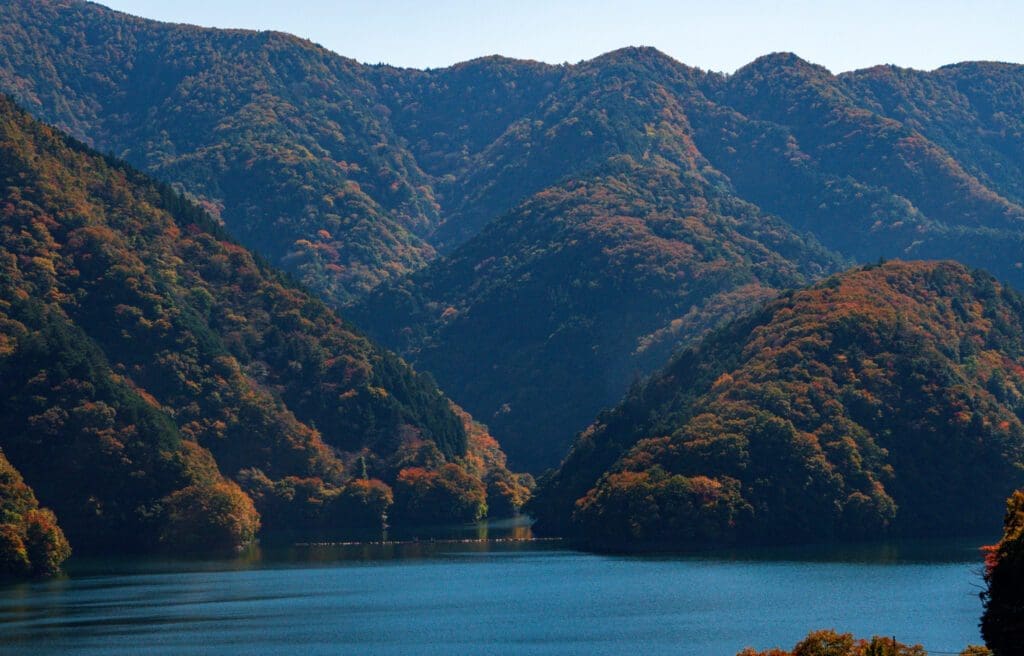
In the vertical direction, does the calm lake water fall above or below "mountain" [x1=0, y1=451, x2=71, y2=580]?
below

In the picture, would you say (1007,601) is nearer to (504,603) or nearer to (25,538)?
(504,603)

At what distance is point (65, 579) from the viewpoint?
527 feet

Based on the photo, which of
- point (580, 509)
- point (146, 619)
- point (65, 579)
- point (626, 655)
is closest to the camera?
point (626, 655)

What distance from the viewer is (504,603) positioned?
142000mm

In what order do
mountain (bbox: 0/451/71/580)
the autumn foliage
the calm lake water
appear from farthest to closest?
1. mountain (bbox: 0/451/71/580)
2. the calm lake water
3. the autumn foliage

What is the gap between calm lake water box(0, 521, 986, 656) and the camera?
11925cm

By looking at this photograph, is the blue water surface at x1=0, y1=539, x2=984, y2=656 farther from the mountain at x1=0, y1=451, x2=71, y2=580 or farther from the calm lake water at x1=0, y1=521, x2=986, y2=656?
the mountain at x1=0, y1=451, x2=71, y2=580

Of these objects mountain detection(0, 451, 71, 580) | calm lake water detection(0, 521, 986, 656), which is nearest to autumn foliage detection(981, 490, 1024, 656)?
calm lake water detection(0, 521, 986, 656)

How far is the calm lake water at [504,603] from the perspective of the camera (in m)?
119

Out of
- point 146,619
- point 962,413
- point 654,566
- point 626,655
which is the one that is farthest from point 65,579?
point 962,413

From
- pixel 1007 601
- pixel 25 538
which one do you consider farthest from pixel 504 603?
pixel 1007 601

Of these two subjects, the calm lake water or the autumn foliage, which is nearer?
the autumn foliage

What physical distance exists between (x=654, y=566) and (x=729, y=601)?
29.5 m

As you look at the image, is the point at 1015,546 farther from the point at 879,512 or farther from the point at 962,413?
the point at 962,413
